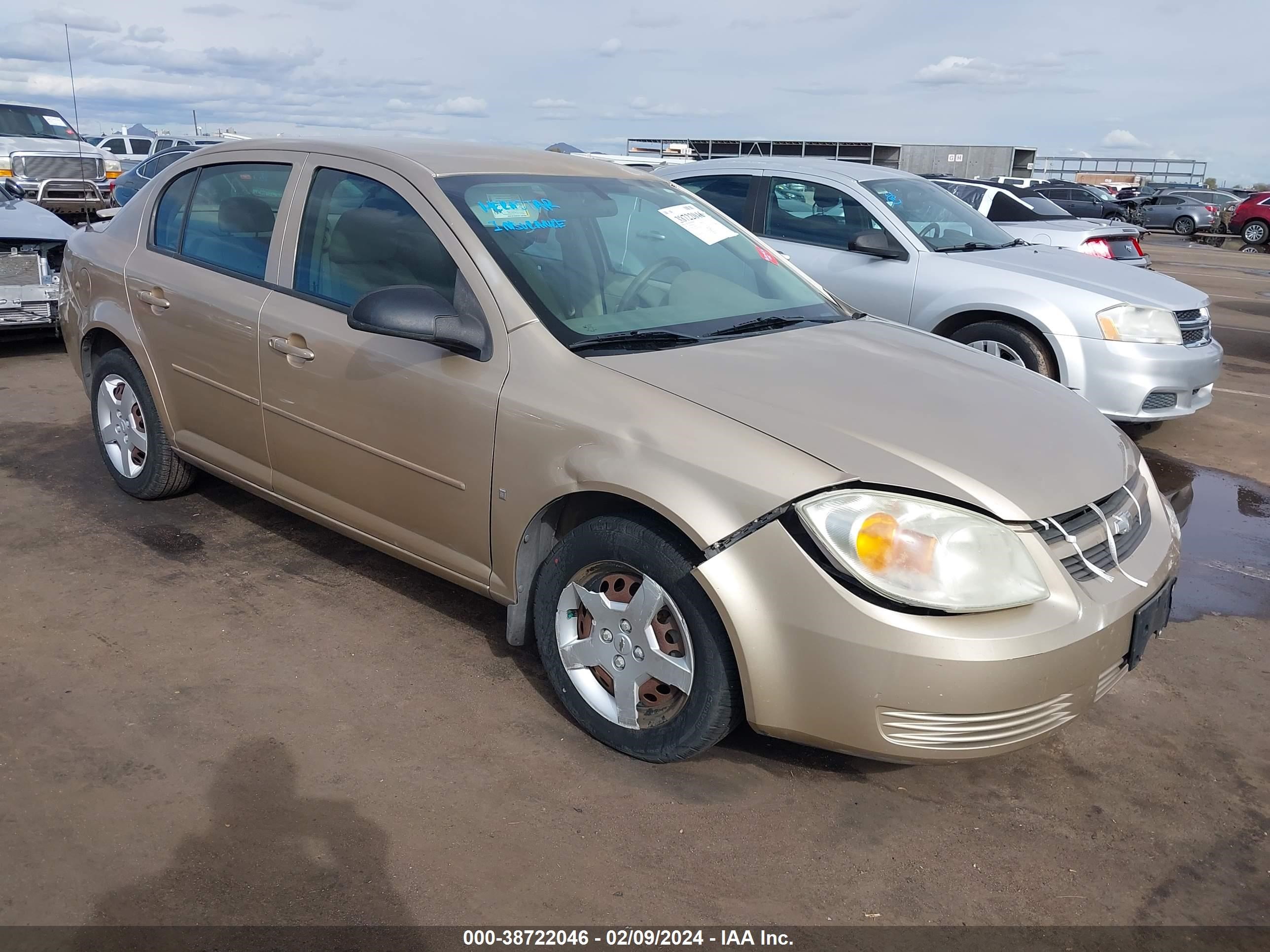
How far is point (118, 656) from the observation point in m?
3.54

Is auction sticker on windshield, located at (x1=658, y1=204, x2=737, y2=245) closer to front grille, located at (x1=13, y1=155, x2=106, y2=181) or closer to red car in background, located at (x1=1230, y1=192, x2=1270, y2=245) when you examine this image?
front grille, located at (x1=13, y1=155, x2=106, y2=181)

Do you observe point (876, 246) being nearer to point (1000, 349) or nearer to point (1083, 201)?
point (1000, 349)

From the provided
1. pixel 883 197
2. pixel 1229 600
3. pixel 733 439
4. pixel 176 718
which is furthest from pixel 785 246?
pixel 176 718

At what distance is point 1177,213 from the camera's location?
110 feet

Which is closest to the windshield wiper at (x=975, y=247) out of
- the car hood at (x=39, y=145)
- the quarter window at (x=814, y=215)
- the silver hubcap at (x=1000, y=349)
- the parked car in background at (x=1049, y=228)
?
the quarter window at (x=814, y=215)

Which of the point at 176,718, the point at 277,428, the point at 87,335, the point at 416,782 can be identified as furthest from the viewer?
the point at 87,335

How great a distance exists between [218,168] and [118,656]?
6.86 ft

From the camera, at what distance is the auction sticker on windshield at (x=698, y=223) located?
3.97 metres

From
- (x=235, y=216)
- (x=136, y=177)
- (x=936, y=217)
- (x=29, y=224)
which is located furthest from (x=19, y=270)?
(x=136, y=177)

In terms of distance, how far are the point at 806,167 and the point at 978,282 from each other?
63.0 inches

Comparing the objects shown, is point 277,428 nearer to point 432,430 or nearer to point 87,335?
point 432,430

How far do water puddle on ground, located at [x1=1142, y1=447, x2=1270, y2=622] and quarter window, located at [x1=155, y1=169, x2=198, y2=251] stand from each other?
4505mm

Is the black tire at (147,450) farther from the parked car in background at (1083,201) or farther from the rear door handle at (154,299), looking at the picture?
the parked car in background at (1083,201)

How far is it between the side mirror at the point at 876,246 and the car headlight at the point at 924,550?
442 cm
